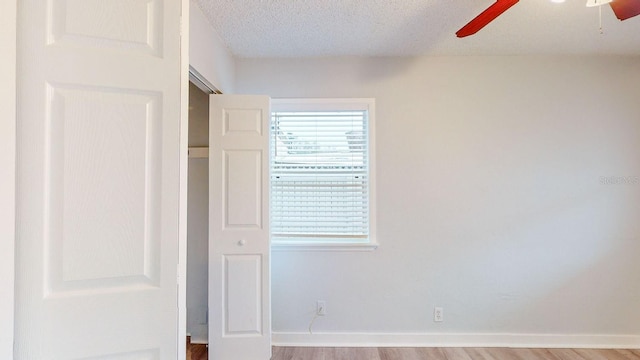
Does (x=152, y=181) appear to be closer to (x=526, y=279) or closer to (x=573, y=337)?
(x=526, y=279)

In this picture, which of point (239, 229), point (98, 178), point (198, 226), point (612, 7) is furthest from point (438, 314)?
point (98, 178)

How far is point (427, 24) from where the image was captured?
2.34 metres

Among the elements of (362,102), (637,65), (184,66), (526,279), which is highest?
(637,65)

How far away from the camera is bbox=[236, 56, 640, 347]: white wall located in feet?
9.14

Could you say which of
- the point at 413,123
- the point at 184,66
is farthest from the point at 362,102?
the point at 184,66

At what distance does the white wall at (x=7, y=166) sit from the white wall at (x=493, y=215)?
2.06m

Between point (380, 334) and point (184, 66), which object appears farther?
point (380, 334)

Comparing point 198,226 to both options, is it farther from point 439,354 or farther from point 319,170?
point 439,354

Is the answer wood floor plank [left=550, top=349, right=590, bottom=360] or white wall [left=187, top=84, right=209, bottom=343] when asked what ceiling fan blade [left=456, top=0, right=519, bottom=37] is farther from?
wood floor plank [left=550, top=349, right=590, bottom=360]

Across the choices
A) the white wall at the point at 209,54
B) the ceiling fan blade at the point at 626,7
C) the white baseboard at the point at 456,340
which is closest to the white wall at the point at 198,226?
the white wall at the point at 209,54

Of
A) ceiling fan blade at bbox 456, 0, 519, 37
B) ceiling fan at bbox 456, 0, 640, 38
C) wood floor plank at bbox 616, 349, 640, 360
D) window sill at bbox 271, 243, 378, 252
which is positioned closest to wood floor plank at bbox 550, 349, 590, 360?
wood floor plank at bbox 616, 349, 640, 360

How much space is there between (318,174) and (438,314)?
5.17 ft

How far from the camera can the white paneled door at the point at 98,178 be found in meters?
0.98

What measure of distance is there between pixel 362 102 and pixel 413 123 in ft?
1.57
